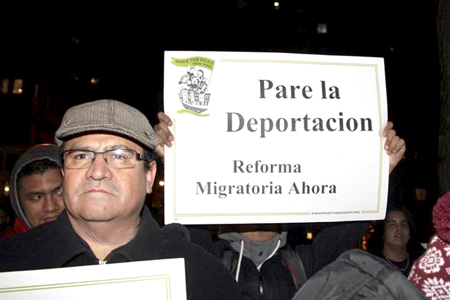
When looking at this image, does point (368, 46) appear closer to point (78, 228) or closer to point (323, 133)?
point (323, 133)

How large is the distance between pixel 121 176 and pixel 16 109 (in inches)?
1602

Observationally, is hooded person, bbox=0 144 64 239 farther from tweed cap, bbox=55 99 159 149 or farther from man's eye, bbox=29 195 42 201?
tweed cap, bbox=55 99 159 149

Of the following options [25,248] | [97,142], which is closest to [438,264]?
[97,142]

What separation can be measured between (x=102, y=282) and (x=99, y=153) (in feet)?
1.80

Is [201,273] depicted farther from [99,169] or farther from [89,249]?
[99,169]

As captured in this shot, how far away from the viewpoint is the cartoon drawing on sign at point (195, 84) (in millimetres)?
2812

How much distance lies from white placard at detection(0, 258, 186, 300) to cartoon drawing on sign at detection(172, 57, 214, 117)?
1099mm

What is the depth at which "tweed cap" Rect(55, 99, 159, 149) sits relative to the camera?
2104 millimetres

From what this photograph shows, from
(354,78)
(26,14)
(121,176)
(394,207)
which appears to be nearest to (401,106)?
(394,207)

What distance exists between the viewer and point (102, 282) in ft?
6.23

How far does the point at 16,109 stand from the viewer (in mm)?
39312

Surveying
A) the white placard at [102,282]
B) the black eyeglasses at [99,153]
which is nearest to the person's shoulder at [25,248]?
the white placard at [102,282]

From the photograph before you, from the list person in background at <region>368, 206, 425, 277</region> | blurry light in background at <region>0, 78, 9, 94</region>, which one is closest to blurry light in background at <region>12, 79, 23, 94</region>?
blurry light in background at <region>0, 78, 9, 94</region>

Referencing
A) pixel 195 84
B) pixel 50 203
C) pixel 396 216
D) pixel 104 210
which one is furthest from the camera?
pixel 396 216
